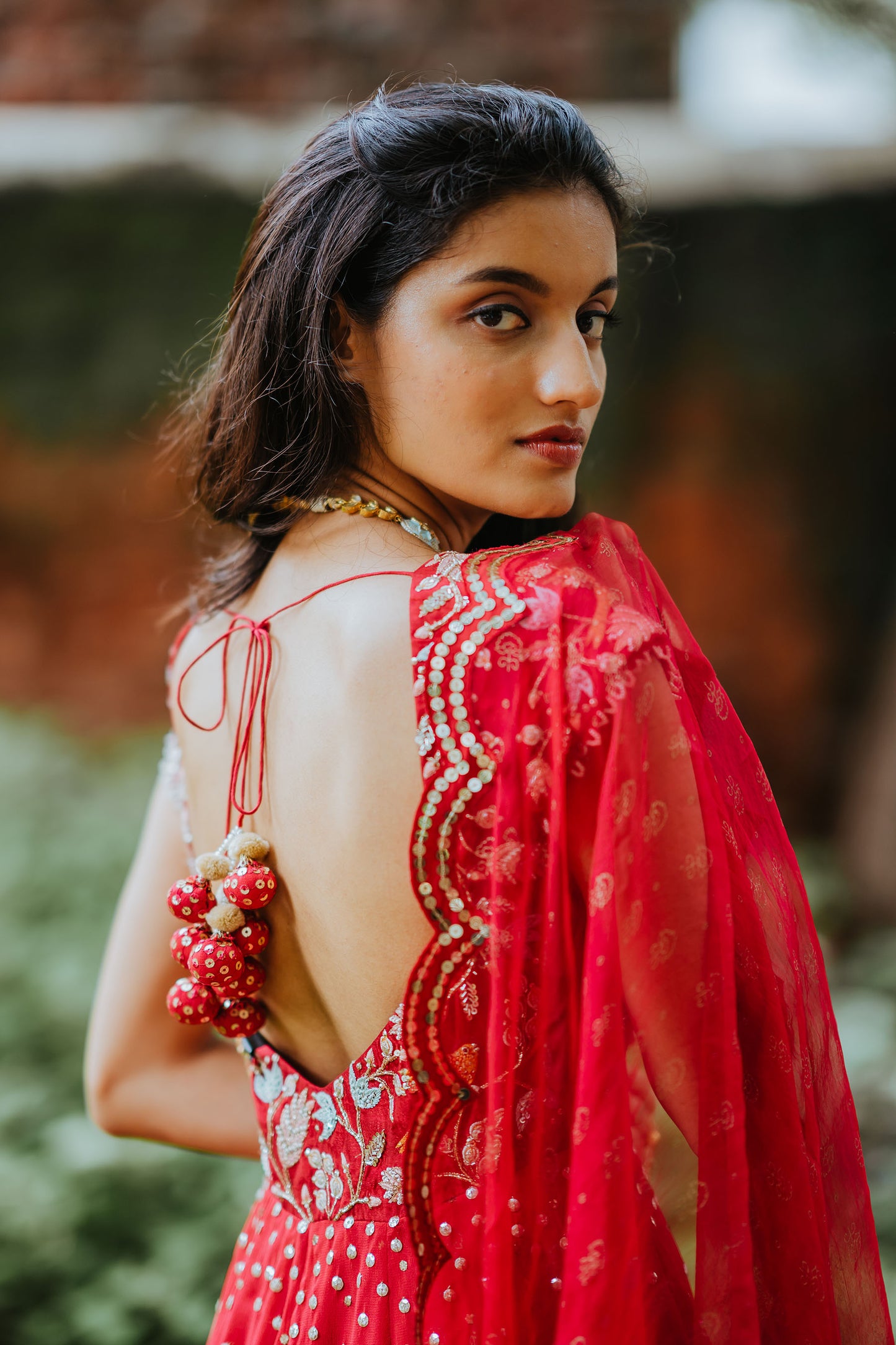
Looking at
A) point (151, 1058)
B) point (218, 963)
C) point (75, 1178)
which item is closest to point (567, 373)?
point (218, 963)

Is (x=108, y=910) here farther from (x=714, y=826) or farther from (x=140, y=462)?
(x=714, y=826)

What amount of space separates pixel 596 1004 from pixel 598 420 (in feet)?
12.2

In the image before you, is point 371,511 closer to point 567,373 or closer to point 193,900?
point 567,373

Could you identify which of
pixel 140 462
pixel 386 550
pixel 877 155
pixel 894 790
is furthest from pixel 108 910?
pixel 877 155

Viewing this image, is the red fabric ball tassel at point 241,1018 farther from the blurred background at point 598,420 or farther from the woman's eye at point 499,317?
the blurred background at point 598,420

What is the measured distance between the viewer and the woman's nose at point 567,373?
111 centimetres

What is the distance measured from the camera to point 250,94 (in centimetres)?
491

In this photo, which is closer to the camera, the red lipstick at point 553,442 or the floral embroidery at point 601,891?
the floral embroidery at point 601,891

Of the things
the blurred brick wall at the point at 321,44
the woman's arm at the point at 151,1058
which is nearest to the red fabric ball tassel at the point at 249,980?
the woman's arm at the point at 151,1058

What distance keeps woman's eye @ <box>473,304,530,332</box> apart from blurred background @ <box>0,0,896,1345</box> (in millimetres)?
2994

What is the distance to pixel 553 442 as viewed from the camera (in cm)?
115

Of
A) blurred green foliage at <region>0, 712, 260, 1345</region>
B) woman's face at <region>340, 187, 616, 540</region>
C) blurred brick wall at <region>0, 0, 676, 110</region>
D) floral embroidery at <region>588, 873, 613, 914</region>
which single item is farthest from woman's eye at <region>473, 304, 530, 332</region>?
blurred brick wall at <region>0, 0, 676, 110</region>

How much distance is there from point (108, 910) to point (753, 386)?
3253 mm

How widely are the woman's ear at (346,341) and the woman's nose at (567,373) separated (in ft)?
0.69
